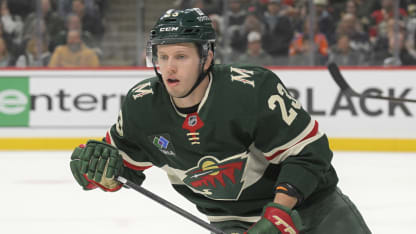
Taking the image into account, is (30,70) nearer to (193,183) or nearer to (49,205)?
(49,205)

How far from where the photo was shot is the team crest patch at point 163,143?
2.08 m

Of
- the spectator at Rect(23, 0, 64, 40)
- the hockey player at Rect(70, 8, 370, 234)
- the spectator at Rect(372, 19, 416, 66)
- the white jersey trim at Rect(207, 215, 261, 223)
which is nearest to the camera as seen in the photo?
the hockey player at Rect(70, 8, 370, 234)

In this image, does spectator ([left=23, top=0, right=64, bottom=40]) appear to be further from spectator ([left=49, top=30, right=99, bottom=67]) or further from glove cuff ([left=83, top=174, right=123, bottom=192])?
glove cuff ([left=83, top=174, right=123, bottom=192])

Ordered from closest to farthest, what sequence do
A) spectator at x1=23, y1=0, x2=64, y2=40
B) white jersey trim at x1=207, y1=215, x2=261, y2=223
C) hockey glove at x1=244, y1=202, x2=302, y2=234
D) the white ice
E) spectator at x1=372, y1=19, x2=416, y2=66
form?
1. hockey glove at x1=244, y1=202, x2=302, y2=234
2. white jersey trim at x1=207, y1=215, x2=261, y2=223
3. the white ice
4. spectator at x1=372, y1=19, x2=416, y2=66
5. spectator at x1=23, y1=0, x2=64, y2=40

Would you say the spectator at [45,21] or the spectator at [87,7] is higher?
the spectator at [87,7]

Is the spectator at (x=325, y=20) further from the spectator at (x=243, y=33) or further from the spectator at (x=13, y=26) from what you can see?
the spectator at (x=13, y=26)

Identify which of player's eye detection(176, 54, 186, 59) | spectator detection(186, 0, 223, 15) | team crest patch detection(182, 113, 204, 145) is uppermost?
spectator detection(186, 0, 223, 15)

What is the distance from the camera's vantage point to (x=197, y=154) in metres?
2.05

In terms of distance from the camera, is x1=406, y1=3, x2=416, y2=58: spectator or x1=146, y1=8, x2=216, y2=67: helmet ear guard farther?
x1=406, y1=3, x2=416, y2=58: spectator

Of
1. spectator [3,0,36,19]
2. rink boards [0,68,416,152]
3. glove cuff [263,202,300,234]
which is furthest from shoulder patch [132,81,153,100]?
spectator [3,0,36,19]

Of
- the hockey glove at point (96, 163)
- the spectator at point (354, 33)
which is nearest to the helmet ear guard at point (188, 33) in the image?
the hockey glove at point (96, 163)

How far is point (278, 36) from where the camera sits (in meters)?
7.13

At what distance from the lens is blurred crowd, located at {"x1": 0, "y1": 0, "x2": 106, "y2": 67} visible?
23.1ft

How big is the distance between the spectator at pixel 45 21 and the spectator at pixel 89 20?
0.20 m
